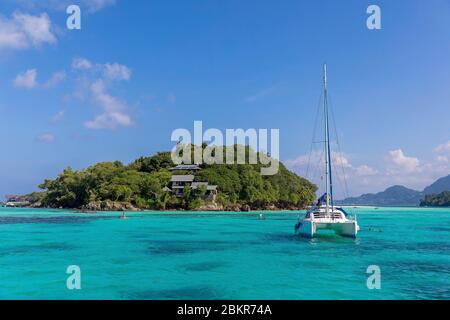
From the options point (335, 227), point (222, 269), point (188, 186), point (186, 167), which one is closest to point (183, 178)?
point (188, 186)

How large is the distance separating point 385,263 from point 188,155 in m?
91.6

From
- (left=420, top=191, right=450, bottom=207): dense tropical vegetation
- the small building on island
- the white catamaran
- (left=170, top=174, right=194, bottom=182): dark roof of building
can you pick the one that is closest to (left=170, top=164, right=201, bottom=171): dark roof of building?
the small building on island

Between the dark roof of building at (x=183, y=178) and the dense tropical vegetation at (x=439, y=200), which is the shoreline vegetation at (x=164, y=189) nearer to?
the dark roof of building at (x=183, y=178)

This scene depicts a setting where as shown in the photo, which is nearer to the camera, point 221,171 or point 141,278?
point 141,278

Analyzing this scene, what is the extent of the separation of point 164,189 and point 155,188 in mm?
2540

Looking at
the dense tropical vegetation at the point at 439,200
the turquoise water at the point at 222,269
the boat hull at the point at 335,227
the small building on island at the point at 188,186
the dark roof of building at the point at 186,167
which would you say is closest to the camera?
the turquoise water at the point at 222,269

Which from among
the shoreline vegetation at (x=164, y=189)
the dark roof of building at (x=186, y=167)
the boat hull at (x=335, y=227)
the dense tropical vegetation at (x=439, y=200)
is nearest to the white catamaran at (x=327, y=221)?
the boat hull at (x=335, y=227)

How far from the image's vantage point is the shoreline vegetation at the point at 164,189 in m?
87.7

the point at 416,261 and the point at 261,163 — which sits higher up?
the point at 261,163

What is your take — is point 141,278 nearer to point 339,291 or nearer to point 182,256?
point 182,256

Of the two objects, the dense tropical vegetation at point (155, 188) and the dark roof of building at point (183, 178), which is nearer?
the dense tropical vegetation at point (155, 188)

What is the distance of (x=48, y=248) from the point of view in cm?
2400
